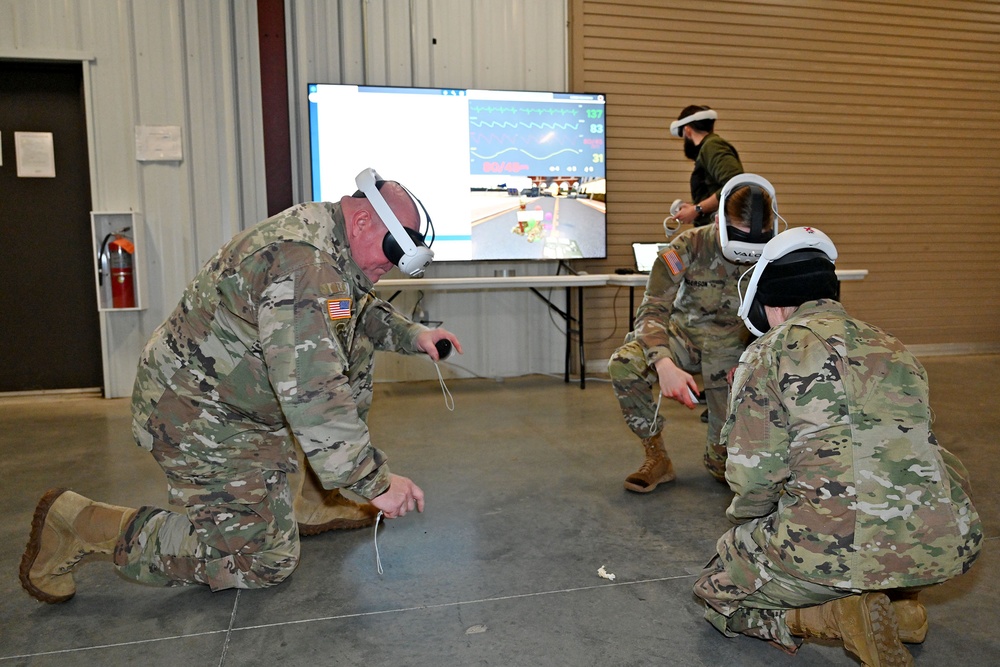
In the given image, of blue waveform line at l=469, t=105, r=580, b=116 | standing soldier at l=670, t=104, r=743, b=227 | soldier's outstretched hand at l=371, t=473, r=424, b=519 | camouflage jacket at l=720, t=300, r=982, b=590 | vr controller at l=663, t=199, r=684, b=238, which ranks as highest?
blue waveform line at l=469, t=105, r=580, b=116

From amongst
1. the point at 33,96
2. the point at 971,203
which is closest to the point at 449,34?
the point at 33,96

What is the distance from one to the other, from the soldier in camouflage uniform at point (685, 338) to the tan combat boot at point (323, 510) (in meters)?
1.16

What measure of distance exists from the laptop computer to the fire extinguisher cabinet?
3.68 metres

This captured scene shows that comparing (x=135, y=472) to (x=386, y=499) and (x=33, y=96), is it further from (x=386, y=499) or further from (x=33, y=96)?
(x=33, y=96)

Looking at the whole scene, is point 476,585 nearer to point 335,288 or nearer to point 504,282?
point 335,288

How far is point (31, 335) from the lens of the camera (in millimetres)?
5500

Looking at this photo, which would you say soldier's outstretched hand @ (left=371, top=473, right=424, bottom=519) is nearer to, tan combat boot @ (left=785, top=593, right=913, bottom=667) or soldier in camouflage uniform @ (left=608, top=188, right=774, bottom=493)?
tan combat boot @ (left=785, top=593, right=913, bottom=667)

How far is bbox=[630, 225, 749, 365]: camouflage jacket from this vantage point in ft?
10.8

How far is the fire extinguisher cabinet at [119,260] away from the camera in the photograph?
525cm

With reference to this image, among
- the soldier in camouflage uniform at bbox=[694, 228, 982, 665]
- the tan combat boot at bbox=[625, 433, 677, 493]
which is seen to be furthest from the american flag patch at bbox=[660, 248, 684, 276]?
the soldier in camouflage uniform at bbox=[694, 228, 982, 665]

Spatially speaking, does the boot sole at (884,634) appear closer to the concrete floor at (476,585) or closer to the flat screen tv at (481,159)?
the concrete floor at (476,585)

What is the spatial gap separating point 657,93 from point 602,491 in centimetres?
414

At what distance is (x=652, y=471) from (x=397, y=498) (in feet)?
5.17

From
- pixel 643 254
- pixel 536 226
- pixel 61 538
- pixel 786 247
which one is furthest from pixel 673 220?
pixel 61 538
